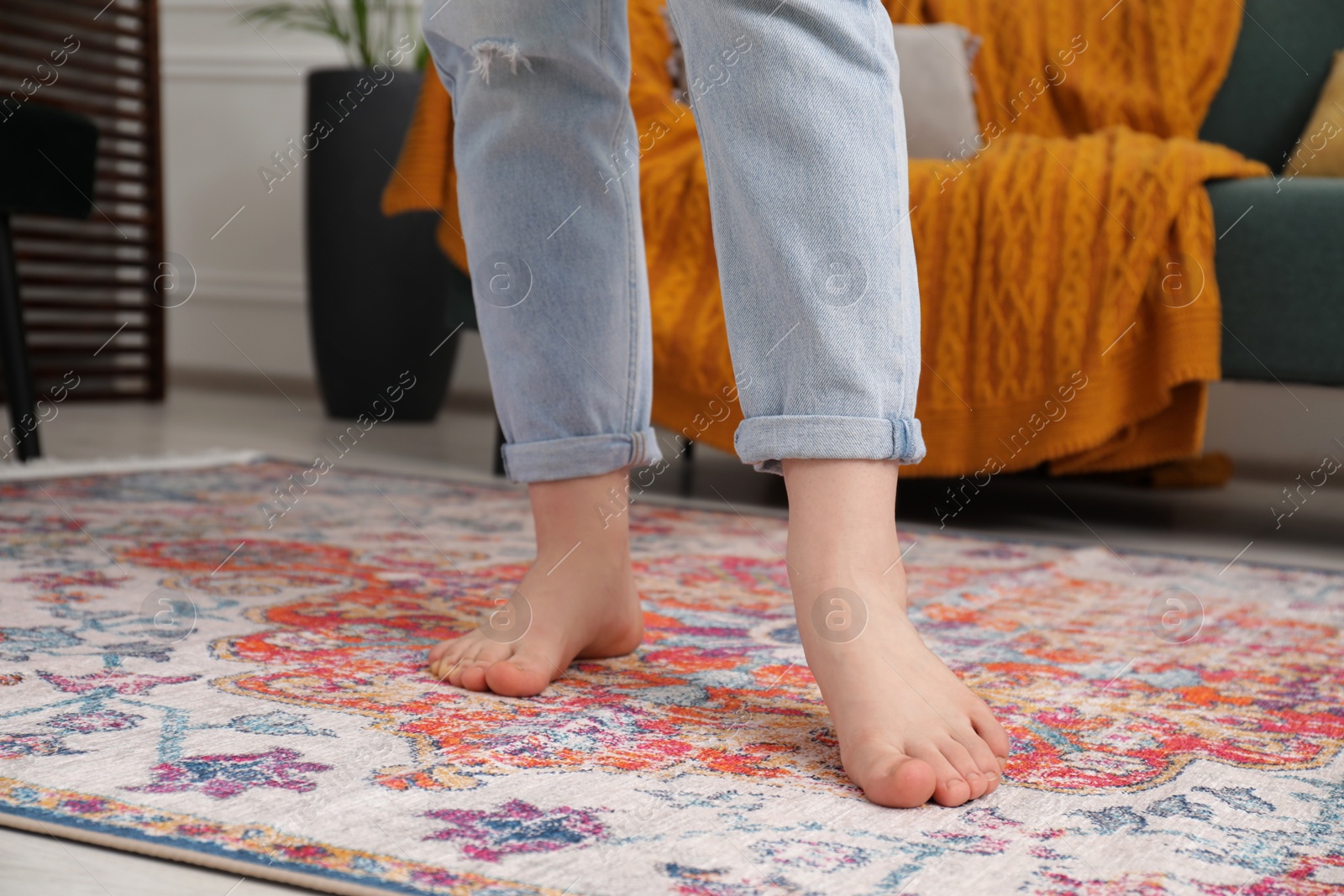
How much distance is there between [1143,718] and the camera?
704 mm

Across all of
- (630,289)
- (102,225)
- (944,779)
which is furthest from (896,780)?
(102,225)

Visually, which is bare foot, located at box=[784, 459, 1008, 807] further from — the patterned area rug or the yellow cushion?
the yellow cushion

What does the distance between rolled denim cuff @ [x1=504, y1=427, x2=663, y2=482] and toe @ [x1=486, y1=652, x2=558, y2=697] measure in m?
0.11

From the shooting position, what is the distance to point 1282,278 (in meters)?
1.42

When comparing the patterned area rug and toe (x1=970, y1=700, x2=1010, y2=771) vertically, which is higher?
toe (x1=970, y1=700, x2=1010, y2=771)

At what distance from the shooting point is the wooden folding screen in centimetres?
274

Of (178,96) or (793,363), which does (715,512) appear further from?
(178,96)

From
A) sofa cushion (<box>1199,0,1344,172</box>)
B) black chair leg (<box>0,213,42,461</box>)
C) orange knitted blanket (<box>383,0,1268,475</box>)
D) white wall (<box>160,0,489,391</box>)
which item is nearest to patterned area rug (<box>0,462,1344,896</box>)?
orange knitted blanket (<box>383,0,1268,475</box>)

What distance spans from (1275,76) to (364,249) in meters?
1.63

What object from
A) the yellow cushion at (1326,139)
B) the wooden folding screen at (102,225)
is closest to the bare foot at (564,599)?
the yellow cushion at (1326,139)

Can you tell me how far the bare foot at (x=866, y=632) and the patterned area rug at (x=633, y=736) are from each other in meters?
0.03

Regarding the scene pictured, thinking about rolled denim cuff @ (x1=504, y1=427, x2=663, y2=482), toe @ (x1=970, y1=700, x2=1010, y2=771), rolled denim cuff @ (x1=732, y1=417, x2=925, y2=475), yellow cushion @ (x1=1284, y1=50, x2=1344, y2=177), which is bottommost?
toe @ (x1=970, y1=700, x2=1010, y2=771)

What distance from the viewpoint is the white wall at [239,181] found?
3014 mm

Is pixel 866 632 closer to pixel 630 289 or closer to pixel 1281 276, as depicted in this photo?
pixel 630 289
